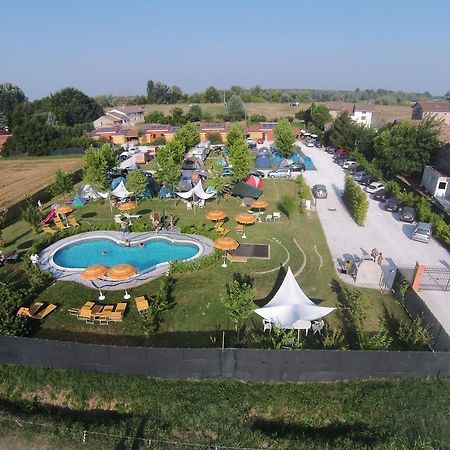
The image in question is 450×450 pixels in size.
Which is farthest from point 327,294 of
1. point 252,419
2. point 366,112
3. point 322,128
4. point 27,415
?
point 366,112

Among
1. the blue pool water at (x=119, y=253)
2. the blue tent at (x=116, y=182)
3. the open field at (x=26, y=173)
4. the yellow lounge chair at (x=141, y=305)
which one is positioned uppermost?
the blue tent at (x=116, y=182)

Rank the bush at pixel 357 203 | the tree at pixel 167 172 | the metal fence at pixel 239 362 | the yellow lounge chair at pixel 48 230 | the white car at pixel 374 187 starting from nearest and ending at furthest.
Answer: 1. the metal fence at pixel 239 362
2. the yellow lounge chair at pixel 48 230
3. the bush at pixel 357 203
4. the tree at pixel 167 172
5. the white car at pixel 374 187

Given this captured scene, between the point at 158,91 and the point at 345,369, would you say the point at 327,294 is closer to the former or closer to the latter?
the point at 345,369

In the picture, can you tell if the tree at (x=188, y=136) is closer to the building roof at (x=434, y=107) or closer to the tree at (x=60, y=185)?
the tree at (x=60, y=185)

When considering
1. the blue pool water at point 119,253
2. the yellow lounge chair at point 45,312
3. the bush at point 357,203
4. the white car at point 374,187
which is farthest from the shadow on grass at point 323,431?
the white car at point 374,187

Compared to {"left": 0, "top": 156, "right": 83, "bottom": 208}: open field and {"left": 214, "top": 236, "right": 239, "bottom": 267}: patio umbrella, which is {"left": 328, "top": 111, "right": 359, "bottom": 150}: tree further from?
{"left": 0, "top": 156, "right": 83, "bottom": 208}: open field

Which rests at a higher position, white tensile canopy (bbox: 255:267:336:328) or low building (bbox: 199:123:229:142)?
low building (bbox: 199:123:229:142)

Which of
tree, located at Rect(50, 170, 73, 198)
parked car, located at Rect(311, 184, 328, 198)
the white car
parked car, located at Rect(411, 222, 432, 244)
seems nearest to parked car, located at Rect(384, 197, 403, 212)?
the white car
